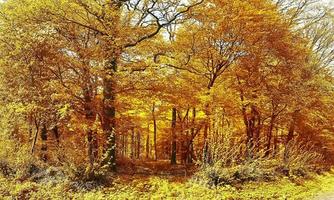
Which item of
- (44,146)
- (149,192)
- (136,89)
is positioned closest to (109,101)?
(136,89)

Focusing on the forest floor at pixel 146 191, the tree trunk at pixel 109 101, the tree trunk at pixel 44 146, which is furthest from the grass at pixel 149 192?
the tree trunk at pixel 44 146

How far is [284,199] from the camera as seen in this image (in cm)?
902

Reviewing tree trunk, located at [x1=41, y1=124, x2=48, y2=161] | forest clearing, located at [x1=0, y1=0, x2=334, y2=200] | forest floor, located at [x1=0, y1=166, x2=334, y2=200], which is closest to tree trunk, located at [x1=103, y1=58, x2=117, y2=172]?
forest clearing, located at [x1=0, y1=0, x2=334, y2=200]

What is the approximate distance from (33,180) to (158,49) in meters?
7.89

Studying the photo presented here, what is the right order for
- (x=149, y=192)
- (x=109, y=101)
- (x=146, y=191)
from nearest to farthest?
(x=149, y=192) < (x=146, y=191) < (x=109, y=101)

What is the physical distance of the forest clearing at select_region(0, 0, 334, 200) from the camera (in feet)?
34.7

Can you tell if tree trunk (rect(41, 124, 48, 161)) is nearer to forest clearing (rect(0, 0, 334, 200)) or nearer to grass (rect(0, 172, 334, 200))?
forest clearing (rect(0, 0, 334, 200))

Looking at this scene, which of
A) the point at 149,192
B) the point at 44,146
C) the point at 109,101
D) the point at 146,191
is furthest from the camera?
the point at 44,146

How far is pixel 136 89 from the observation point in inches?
519

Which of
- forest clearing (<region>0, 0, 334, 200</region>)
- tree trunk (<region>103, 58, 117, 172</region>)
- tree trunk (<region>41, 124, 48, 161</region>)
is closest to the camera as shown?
forest clearing (<region>0, 0, 334, 200</region>)

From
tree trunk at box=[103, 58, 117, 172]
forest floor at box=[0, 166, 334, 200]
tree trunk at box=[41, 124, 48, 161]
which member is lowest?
forest floor at box=[0, 166, 334, 200]

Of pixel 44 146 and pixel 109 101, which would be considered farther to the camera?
pixel 44 146

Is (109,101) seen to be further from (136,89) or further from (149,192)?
(149,192)

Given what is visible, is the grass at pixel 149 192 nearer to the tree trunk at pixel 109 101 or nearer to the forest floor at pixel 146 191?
the forest floor at pixel 146 191
